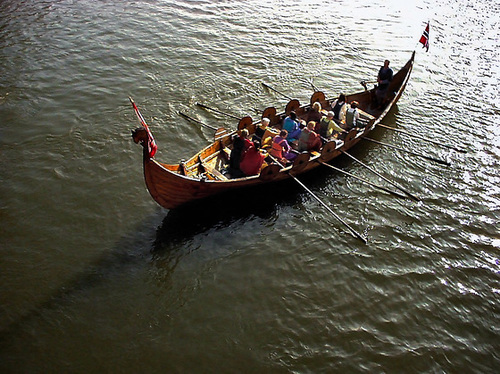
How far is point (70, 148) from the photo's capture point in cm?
1375

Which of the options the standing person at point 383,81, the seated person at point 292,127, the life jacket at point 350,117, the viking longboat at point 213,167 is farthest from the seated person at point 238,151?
the standing person at point 383,81

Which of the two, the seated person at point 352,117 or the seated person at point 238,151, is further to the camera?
the seated person at point 352,117

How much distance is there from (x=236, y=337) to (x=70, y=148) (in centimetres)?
943

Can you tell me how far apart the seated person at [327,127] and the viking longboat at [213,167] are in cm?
53

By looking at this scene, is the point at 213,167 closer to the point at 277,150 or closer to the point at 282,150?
the point at 277,150

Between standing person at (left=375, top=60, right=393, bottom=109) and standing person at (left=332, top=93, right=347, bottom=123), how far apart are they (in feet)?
9.98

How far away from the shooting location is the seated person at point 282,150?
12.9 m

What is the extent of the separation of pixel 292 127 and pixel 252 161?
9.35 feet

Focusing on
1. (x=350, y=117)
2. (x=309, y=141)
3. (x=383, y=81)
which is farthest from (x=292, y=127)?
(x=383, y=81)

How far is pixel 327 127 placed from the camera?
46.2ft

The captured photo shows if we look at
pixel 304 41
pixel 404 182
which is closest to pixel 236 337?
pixel 404 182

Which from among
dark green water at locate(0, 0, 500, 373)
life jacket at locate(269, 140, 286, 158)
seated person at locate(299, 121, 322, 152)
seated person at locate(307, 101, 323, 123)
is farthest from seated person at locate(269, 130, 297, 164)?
seated person at locate(307, 101, 323, 123)

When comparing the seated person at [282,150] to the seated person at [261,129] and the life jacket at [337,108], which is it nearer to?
the seated person at [261,129]

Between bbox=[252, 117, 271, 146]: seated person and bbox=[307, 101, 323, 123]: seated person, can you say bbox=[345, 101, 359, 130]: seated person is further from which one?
bbox=[252, 117, 271, 146]: seated person
